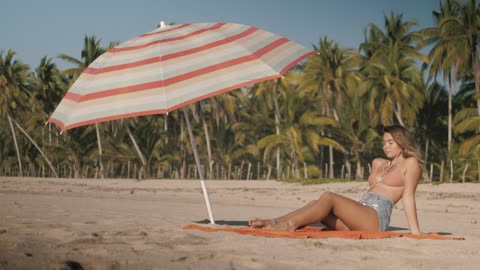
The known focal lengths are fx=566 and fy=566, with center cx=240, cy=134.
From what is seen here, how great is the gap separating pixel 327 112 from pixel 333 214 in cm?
3090

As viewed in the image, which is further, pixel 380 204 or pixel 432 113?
pixel 432 113

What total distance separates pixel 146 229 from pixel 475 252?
282cm

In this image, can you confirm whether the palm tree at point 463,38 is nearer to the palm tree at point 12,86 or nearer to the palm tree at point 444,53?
the palm tree at point 444,53

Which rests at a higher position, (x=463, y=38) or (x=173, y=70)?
(x=463, y=38)

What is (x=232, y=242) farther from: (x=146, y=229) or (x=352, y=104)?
(x=352, y=104)

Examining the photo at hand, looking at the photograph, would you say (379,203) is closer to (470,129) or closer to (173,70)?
(173,70)

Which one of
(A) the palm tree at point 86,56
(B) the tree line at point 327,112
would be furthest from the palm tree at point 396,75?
(A) the palm tree at point 86,56

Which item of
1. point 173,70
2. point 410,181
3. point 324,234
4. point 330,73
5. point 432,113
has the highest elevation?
point 330,73

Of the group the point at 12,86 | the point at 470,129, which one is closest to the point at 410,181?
the point at 470,129

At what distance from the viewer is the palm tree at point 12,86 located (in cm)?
4019

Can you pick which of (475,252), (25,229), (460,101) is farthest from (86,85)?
(460,101)

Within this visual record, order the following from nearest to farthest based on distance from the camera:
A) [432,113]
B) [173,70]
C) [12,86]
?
[173,70], [432,113], [12,86]

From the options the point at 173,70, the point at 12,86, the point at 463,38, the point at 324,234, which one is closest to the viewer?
the point at 173,70

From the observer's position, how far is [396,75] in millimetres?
30391
